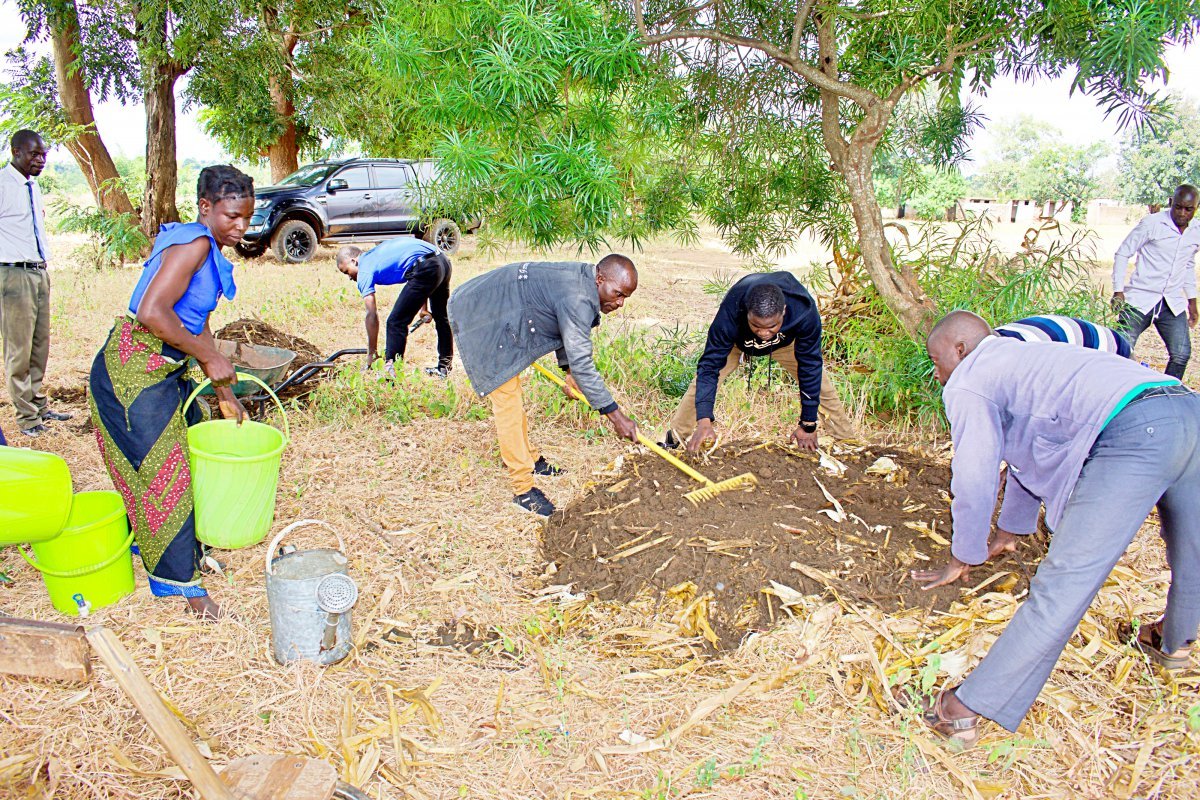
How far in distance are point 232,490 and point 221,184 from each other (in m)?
1.17

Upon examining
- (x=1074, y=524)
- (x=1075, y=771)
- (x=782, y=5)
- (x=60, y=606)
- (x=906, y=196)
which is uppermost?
(x=782, y=5)

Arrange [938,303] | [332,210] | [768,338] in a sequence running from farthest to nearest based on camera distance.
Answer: [332,210], [938,303], [768,338]

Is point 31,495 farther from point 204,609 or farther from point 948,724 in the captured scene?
point 948,724

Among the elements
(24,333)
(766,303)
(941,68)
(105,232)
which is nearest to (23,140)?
(24,333)

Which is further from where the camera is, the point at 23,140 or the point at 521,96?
the point at 23,140

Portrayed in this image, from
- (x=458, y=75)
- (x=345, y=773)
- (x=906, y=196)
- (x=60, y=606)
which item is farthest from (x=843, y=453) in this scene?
(x=60, y=606)

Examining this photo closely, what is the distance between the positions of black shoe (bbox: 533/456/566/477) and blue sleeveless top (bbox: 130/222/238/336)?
2115 millimetres

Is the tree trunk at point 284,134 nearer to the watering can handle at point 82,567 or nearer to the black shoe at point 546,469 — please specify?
the black shoe at point 546,469

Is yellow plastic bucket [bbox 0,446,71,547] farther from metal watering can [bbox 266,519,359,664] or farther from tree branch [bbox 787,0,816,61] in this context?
tree branch [bbox 787,0,816,61]

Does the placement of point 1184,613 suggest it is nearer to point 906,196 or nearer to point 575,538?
point 575,538

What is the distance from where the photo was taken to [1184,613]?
8.59 ft

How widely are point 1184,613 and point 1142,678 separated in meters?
0.28

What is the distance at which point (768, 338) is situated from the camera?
3846mm

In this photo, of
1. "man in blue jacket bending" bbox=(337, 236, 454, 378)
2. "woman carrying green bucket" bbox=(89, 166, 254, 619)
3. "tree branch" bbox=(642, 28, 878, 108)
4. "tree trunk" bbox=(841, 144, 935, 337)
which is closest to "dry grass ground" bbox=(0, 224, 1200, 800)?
"woman carrying green bucket" bbox=(89, 166, 254, 619)
